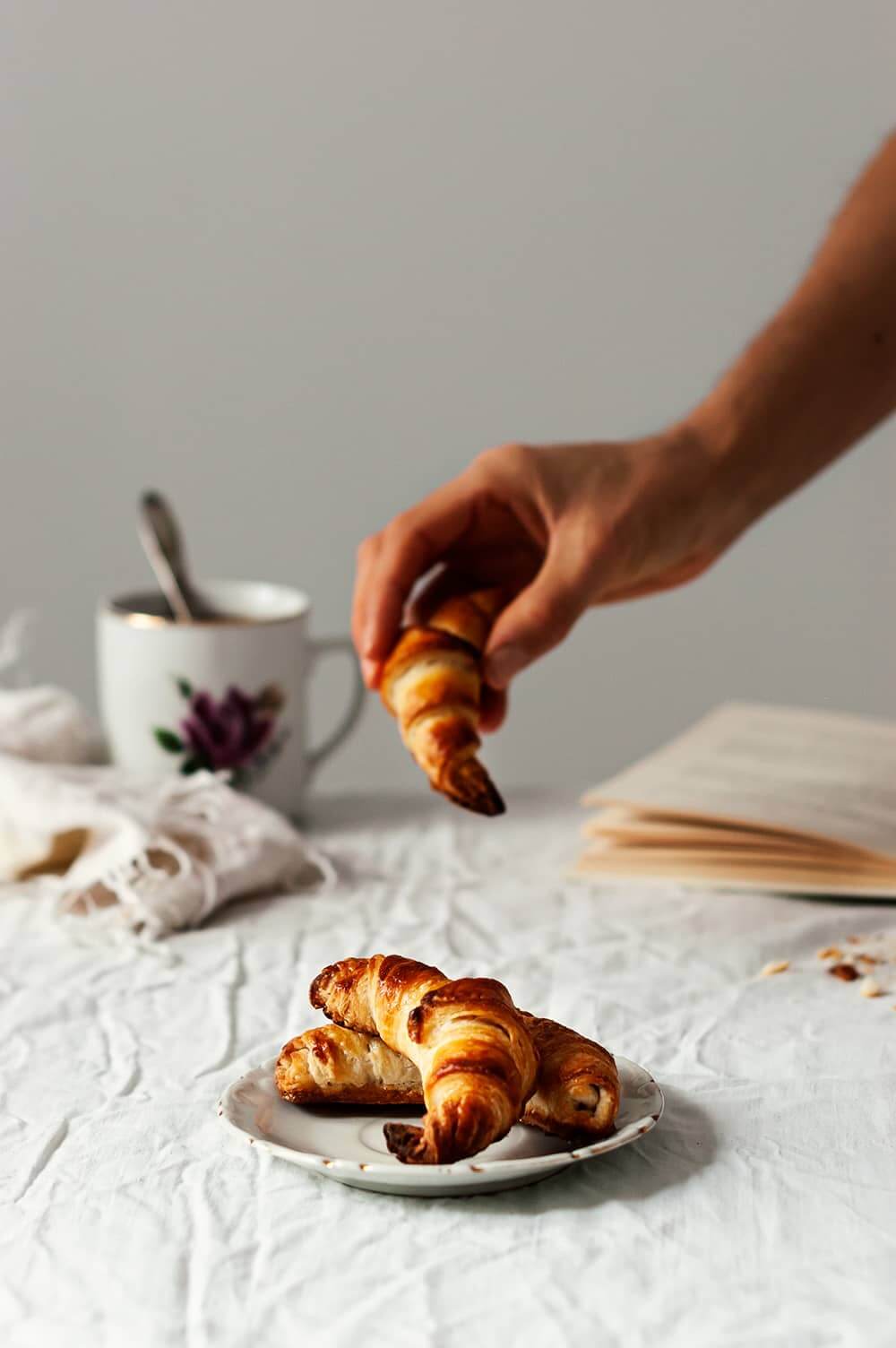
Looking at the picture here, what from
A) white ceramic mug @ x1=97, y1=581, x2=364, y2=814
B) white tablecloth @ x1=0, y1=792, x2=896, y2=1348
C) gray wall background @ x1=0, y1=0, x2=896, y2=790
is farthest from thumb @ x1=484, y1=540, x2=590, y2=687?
gray wall background @ x1=0, y1=0, x2=896, y2=790

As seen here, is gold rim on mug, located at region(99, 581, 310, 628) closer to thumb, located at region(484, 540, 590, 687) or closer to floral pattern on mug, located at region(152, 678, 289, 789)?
floral pattern on mug, located at region(152, 678, 289, 789)

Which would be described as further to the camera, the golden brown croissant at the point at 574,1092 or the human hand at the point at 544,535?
the human hand at the point at 544,535

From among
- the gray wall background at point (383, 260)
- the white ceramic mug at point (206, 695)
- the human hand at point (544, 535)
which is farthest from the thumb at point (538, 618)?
the gray wall background at point (383, 260)

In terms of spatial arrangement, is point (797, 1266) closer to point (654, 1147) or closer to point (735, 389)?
point (654, 1147)

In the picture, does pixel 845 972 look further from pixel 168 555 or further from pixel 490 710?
pixel 168 555

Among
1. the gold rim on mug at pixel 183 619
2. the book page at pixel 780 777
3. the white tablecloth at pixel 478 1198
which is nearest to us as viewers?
the white tablecloth at pixel 478 1198

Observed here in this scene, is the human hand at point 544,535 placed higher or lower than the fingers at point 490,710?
higher

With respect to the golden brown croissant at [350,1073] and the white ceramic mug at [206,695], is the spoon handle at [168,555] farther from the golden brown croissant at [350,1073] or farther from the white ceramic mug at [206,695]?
the golden brown croissant at [350,1073]

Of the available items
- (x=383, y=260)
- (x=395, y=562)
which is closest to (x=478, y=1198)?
(x=395, y=562)
